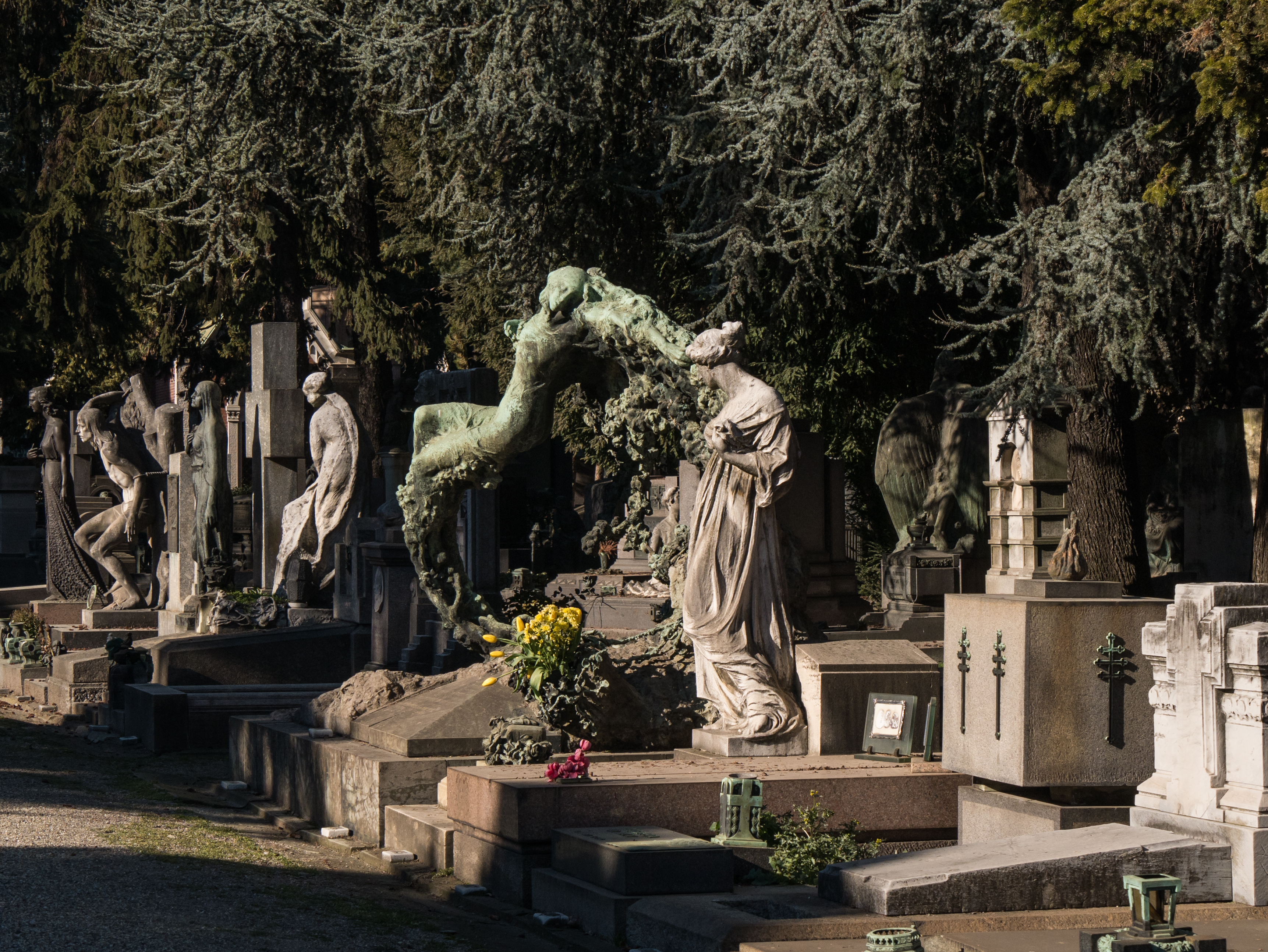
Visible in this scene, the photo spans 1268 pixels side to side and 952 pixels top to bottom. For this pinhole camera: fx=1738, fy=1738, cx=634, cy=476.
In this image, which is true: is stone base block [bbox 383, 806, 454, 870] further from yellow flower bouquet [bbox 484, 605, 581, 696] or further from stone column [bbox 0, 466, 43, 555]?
stone column [bbox 0, 466, 43, 555]

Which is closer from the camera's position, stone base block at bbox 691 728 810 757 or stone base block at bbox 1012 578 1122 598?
stone base block at bbox 1012 578 1122 598

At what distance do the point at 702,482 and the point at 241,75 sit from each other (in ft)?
38.5

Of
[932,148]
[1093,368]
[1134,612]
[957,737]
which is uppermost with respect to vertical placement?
[932,148]

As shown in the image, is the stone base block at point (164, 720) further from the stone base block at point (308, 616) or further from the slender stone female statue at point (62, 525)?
the slender stone female statue at point (62, 525)

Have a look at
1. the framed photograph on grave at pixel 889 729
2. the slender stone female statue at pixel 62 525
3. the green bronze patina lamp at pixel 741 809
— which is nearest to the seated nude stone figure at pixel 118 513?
the slender stone female statue at pixel 62 525

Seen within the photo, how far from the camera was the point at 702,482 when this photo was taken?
407 inches

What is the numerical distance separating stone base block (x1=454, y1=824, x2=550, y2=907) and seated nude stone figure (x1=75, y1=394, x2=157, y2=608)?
14723mm

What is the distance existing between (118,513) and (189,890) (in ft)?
50.7

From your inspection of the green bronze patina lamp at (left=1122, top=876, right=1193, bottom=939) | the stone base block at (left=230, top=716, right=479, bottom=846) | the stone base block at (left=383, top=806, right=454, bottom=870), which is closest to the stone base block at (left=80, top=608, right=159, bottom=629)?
the stone base block at (left=230, top=716, right=479, bottom=846)

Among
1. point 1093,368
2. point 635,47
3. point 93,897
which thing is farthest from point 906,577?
point 93,897

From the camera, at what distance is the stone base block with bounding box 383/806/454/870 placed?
9586 mm

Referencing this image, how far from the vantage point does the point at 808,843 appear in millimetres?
8570

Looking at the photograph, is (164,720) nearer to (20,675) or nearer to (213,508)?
(213,508)

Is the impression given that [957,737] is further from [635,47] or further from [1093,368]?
[635,47]
